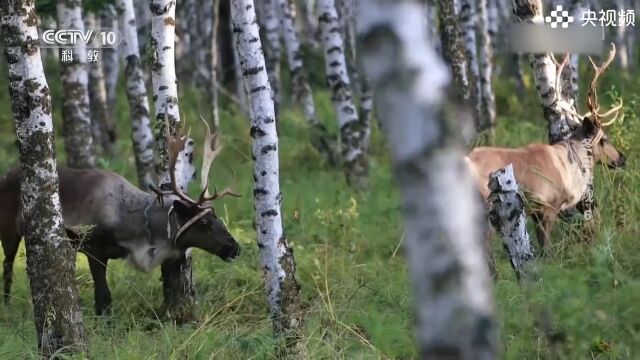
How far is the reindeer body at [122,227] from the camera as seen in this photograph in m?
8.05

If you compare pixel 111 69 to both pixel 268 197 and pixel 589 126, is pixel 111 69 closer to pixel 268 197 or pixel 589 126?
pixel 589 126

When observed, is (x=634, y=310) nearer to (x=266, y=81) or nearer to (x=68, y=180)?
(x=266, y=81)

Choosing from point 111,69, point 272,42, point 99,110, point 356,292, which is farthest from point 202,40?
point 356,292

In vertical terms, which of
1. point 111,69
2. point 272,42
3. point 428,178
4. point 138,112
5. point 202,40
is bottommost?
point 428,178

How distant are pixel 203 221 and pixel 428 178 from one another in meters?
5.93

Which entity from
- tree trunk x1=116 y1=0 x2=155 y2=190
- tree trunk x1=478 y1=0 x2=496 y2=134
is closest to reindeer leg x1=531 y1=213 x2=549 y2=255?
tree trunk x1=116 y1=0 x2=155 y2=190

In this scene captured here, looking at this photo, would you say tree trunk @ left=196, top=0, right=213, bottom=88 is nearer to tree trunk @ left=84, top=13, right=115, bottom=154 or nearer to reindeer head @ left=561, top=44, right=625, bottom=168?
tree trunk @ left=84, top=13, right=115, bottom=154

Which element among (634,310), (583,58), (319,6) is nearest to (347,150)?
(319,6)

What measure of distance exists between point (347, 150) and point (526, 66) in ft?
47.8

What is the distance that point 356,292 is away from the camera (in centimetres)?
713

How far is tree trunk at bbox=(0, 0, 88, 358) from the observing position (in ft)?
18.1

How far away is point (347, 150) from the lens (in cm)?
1315

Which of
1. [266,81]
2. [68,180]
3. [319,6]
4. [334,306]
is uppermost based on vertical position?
[319,6]

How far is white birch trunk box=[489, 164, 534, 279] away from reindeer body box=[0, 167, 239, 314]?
101 inches
